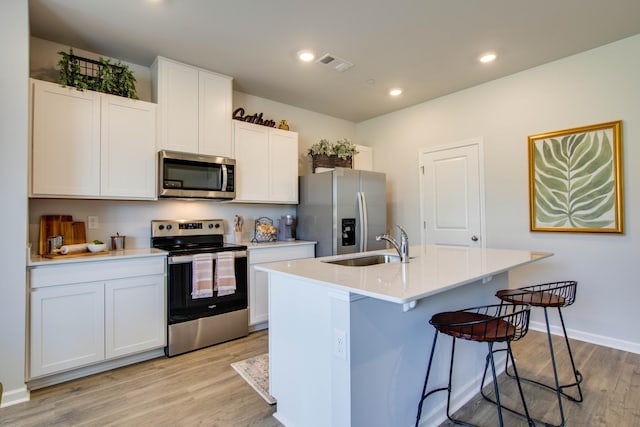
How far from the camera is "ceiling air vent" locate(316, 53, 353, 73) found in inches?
122

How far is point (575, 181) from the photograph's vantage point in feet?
10.3

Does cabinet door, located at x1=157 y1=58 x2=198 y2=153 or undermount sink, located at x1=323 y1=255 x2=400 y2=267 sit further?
cabinet door, located at x1=157 y1=58 x2=198 y2=153

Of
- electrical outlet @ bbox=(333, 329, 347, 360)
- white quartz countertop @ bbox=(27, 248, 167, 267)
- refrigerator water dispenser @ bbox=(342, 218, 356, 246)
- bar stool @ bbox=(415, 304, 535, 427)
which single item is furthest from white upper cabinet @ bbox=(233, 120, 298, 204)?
bar stool @ bbox=(415, 304, 535, 427)

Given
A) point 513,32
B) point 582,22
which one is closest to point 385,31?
point 513,32

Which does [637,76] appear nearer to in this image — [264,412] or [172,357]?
[264,412]

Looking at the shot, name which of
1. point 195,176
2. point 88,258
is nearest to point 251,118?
point 195,176

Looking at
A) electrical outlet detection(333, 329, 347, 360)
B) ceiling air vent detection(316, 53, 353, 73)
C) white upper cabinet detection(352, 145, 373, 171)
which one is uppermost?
ceiling air vent detection(316, 53, 353, 73)

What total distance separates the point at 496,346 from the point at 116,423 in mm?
2756

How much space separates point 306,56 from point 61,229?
8.46ft

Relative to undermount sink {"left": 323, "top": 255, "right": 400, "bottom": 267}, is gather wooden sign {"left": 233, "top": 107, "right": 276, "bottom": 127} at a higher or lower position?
higher

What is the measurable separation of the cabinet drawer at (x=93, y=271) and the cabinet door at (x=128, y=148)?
587 mm

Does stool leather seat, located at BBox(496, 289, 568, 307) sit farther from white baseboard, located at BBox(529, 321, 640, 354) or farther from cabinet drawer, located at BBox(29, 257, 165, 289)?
cabinet drawer, located at BBox(29, 257, 165, 289)

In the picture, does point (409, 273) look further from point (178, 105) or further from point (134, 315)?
point (178, 105)

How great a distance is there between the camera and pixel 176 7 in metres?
2.36
